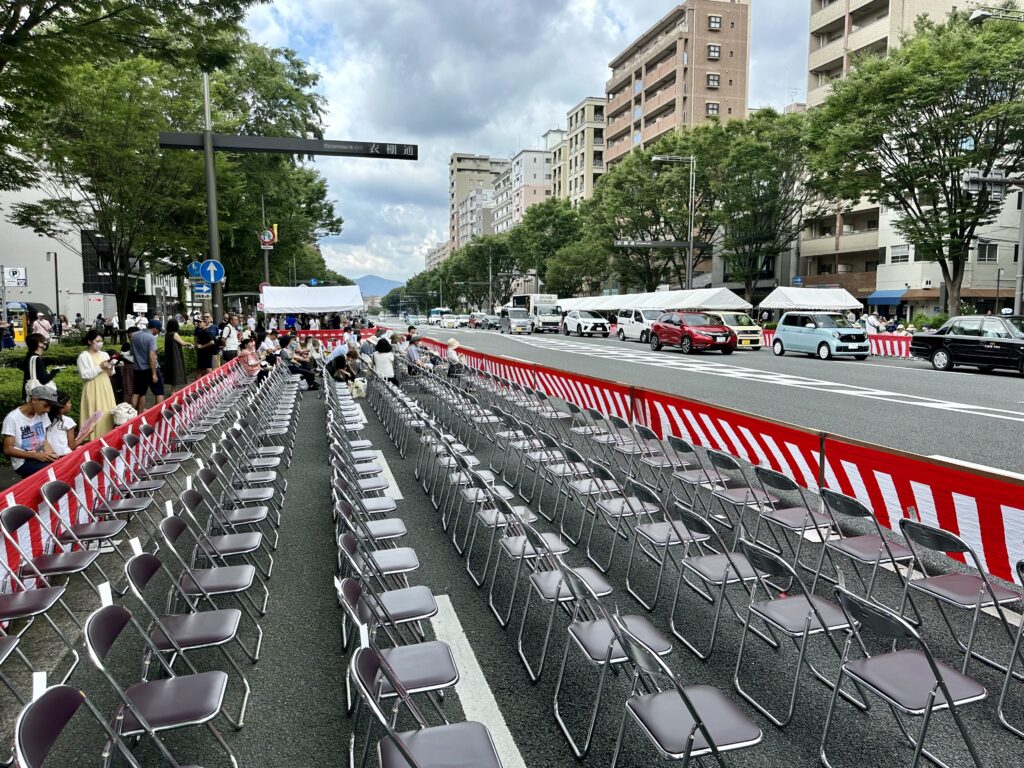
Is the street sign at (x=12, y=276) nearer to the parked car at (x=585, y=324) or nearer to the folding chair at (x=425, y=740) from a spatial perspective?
the folding chair at (x=425, y=740)

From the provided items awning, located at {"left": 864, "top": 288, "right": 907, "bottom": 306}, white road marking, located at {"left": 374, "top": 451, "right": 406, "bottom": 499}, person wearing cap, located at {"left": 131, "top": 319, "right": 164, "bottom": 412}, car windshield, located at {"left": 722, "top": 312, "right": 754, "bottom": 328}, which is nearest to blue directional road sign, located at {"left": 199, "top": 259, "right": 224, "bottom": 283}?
person wearing cap, located at {"left": 131, "top": 319, "right": 164, "bottom": 412}

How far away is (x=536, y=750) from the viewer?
2676 millimetres

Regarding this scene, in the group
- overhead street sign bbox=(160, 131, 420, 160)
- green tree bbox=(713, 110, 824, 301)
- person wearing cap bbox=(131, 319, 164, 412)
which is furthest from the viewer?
green tree bbox=(713, 110, 824, 301)

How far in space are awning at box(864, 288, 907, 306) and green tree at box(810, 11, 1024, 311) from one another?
1232cm

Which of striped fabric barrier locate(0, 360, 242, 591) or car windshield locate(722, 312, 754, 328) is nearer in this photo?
striped fabric barrier locate(0, 360, 242, 591)

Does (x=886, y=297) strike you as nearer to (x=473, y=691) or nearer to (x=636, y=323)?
(x=636, y=323)

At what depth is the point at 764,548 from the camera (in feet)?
9.47

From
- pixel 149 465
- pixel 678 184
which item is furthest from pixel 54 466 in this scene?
pixel 678 184

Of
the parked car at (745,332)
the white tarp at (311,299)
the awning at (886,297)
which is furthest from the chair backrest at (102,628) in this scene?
Answer: the awning at (886,297)

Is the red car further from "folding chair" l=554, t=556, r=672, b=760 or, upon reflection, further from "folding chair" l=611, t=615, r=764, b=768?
"folding chair" l=611, t=615, r=764, b=768

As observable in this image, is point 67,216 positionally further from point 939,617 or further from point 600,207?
point 600,207

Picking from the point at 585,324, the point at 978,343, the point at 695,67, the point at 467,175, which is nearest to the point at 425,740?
the point at 978,343

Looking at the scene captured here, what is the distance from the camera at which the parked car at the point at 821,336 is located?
20.6 metres

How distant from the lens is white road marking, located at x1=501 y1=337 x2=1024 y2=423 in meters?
10.6
